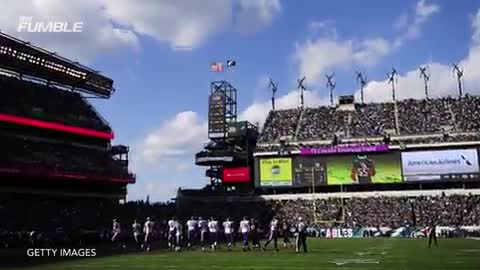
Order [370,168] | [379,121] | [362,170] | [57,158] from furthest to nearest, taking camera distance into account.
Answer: [379,121], [362,170], [370,168], [57,158]

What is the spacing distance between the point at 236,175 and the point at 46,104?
27362 millimetres

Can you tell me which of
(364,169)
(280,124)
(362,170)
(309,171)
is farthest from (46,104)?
(364,169)

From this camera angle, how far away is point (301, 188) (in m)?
73.4

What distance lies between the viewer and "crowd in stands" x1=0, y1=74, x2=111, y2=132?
196 feet

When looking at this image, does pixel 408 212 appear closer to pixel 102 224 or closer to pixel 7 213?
pixel 102 224

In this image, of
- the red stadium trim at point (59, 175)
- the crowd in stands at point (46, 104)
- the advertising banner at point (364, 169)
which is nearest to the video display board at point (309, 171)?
the advertising banner at point (364, 169)

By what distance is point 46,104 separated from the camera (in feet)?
212

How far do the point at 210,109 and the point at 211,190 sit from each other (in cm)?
1477

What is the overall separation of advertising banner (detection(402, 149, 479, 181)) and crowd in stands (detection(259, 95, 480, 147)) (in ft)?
9.12

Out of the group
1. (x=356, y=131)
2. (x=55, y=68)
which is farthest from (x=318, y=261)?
(x=356, y=131)

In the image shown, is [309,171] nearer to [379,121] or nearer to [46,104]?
[379,121]

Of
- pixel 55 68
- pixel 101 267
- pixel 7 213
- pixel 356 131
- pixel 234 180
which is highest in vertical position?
pixel 55 68

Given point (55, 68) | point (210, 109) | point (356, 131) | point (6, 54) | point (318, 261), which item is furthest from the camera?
point (210, 109)

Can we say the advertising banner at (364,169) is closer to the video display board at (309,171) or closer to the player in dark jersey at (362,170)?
the player in dark jersey at (362,170)
